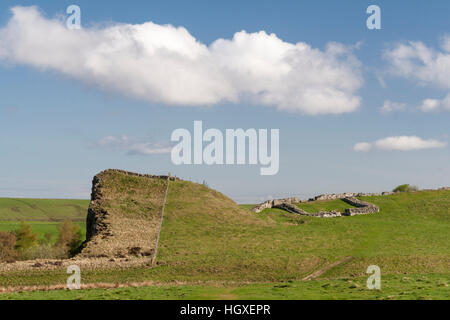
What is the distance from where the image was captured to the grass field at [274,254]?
108 ft

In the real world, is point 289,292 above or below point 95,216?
below

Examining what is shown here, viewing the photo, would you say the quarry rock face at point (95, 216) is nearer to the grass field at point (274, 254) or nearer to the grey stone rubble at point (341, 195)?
the grass field at point (274, 254)

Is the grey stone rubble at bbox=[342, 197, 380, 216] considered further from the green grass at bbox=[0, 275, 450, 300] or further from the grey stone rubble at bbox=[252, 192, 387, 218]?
the green grass at bbox=[0, 275, 450, 300]

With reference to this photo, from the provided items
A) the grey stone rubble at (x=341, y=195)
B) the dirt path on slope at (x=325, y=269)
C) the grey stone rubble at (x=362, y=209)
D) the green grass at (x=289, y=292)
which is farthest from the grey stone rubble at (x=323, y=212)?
the green grass at (x=289, y=292)

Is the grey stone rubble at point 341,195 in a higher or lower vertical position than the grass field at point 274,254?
higher

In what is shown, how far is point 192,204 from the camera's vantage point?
68062mm

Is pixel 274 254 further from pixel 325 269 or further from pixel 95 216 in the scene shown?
pixel 95 216

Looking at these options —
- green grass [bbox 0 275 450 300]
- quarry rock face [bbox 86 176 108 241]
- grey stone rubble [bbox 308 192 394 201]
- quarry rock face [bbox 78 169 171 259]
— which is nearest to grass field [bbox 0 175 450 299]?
green grass [bbox 0 275 450 300]

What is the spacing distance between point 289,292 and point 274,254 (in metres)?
20.5

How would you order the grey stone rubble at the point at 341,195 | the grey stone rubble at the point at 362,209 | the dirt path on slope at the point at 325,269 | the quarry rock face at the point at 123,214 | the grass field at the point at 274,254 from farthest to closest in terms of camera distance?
the grey stone rubble at the point at 341,195 < the grey stone rubble at the point at 362,209 < the quarry rock face at the point at 123,214 < the dirt path on slope at the point at 325,269 < the grass field at the point at 274,254

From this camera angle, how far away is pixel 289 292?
30922 millimetres

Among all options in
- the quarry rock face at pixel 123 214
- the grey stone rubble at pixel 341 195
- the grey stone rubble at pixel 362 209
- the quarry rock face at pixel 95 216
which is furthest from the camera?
the grey stone rubble at pixel 341 195

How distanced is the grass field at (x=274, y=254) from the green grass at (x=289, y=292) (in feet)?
0.24

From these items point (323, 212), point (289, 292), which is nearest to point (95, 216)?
point (289, 292)
